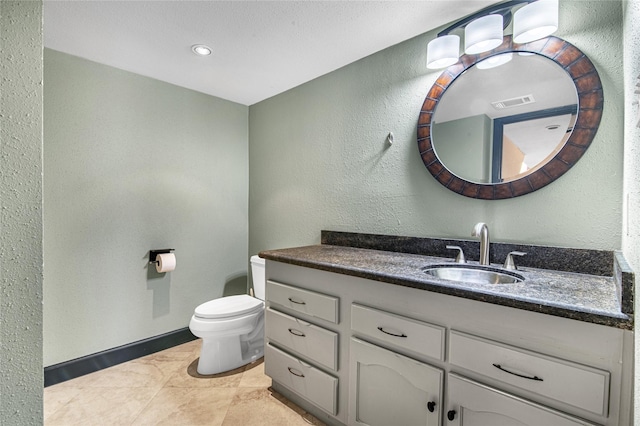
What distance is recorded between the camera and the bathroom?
136 centimetres

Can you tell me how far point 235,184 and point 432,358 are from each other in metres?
2.31

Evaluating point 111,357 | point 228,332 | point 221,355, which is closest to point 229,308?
point 228,332

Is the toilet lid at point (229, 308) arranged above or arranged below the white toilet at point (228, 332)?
above

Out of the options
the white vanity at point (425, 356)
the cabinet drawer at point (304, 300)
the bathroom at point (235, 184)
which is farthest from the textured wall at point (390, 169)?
the cabinet drawer at point (304, 300)

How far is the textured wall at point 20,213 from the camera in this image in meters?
0.63

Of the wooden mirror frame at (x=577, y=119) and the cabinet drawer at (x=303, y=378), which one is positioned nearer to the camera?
the wooden mirror frame at (x=577, y=119)

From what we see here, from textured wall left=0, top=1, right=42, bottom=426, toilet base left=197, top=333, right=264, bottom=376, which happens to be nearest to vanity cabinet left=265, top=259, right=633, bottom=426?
toilet base left=197, top=333, right=264, bottom=376

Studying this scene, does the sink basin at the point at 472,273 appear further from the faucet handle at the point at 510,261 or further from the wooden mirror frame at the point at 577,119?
the wooden mirror frame at the point at 577,119

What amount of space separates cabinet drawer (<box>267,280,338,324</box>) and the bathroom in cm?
69

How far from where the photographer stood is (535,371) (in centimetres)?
94

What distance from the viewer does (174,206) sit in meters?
2.53

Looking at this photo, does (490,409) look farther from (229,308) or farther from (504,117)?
(229,308)

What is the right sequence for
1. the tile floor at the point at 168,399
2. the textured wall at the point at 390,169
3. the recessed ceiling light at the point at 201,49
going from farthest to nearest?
the recessed ceiling light at the point at 201,49 < the tile floor at the point at 168,399 < the textured wall at the point at 390,169

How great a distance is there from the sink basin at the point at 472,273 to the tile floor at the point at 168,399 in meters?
1.04
